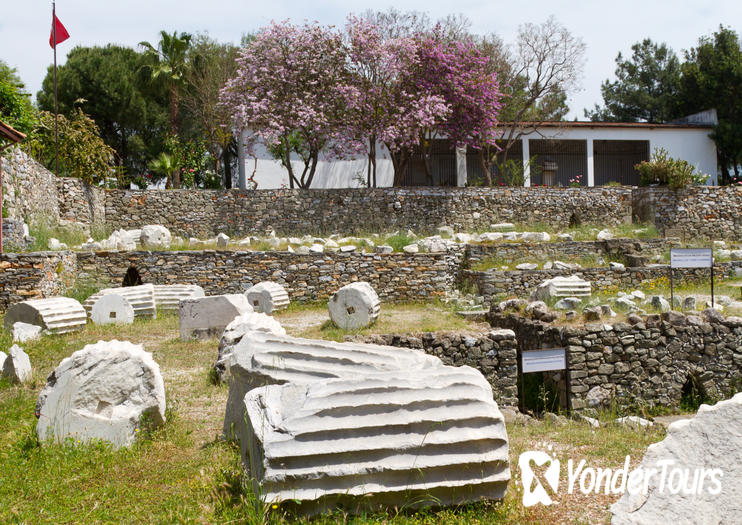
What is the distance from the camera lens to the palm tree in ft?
90.2

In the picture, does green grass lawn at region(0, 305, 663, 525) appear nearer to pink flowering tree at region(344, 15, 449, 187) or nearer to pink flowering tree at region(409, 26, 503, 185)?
pink flowering tree at region(344, 15, 449, 187)

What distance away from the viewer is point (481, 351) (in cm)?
830

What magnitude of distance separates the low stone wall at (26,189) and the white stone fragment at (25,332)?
5779 mm

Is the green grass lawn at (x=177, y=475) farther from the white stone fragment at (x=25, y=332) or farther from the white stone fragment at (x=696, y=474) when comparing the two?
the white stone fragment at (x=25, y=332)

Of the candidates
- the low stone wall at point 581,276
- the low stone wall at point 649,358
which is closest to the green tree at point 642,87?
the low stone wall at point 581,276

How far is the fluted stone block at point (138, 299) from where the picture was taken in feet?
39.1

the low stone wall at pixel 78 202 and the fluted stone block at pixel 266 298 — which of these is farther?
the low stone wall at pixel 78 202

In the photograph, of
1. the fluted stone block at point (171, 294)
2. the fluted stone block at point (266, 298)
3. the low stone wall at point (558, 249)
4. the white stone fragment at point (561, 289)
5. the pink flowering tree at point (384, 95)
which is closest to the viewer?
the white stone fragment at point (561, 289)

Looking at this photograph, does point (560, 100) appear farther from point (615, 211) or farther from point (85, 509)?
point (85, 509)

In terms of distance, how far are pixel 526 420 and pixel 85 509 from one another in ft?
14.9

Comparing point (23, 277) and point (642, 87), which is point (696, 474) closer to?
point (23, 277)

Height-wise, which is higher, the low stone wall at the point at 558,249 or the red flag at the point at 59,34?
the red flag at the point at 59,34

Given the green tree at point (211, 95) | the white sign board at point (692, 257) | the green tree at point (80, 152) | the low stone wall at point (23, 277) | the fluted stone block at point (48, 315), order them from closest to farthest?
the white sign board at point (692, 257)
the fluted stone block at point (48, 315)
the low stone wall at point (23, 277)
the green tree at point (80, 152)
the green tree at point (211, 95)

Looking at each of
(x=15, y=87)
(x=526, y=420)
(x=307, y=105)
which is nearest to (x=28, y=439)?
(x=526, y=420)
